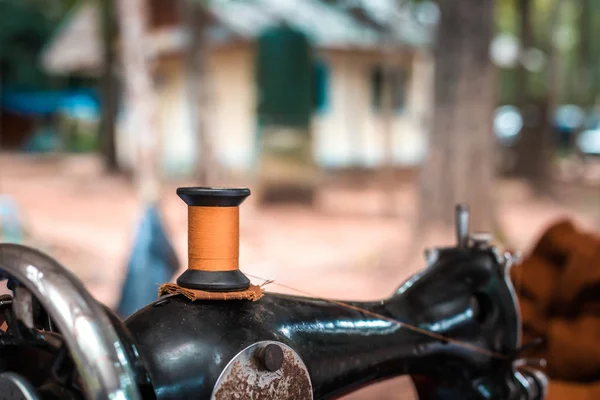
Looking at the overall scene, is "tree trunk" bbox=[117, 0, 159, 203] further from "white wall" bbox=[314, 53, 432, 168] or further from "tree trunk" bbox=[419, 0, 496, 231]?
"white wall" bbox=[314, 53, 432, 168]

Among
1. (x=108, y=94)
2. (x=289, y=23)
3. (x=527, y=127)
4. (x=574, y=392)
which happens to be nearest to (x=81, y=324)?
(x=574, y=392)

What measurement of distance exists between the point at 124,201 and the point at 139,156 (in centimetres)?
580

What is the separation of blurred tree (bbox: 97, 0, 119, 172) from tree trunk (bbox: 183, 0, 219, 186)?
19.5 feet

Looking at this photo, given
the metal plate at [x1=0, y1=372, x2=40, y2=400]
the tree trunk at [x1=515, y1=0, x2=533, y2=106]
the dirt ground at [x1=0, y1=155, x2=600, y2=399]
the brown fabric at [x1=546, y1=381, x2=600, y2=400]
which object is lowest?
the dirt ground at [x1=0, y1=155, x2=600, y2=399]

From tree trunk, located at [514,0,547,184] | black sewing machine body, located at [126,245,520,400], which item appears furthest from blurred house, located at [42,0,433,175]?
black sewing machine body, located at [126,245,520,400]

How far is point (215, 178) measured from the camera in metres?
10.1

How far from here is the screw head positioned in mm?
918

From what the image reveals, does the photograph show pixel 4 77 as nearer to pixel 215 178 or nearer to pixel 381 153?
pixel 381 153

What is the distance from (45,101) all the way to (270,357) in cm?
3007

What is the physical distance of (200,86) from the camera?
34.6 ft

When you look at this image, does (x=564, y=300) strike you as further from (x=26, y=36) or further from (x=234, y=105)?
(x=26, y=36)

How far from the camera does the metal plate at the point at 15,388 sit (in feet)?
2.63

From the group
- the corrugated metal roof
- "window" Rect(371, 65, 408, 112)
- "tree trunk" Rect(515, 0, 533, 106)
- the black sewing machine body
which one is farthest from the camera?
"window" Rect(371, 65, 408, 112)

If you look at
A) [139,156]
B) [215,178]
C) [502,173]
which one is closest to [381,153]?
[502,173]
